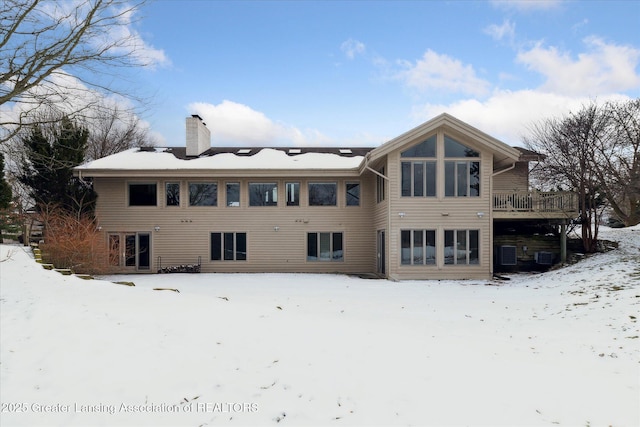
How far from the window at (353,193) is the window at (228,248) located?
190 inches

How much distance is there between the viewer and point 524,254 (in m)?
18.0

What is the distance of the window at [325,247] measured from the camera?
1830cm

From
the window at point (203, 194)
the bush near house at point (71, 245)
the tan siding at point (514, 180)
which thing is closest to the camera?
the bush near house at point (71, 245)

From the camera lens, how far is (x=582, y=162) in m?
16.7

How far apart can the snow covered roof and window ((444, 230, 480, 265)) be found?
4.74m

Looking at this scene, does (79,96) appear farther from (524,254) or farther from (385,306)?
(524,254)

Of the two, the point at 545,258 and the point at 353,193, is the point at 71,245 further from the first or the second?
the point at 545,258

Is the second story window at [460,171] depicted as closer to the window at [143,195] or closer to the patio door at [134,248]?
the window at [143,195]

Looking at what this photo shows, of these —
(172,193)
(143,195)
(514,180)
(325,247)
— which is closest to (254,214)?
(325,247)

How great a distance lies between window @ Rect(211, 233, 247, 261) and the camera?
60.0ft

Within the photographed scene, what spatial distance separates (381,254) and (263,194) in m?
5.73

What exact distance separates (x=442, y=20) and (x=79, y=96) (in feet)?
41.5

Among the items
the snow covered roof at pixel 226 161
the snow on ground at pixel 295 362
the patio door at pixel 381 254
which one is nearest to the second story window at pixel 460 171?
the patio door at pixel 381 254

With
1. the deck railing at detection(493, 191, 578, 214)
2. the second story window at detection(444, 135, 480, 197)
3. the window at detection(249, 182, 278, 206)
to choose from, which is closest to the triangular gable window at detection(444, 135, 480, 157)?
the second story window at detection(444, 135, 480, 197)
